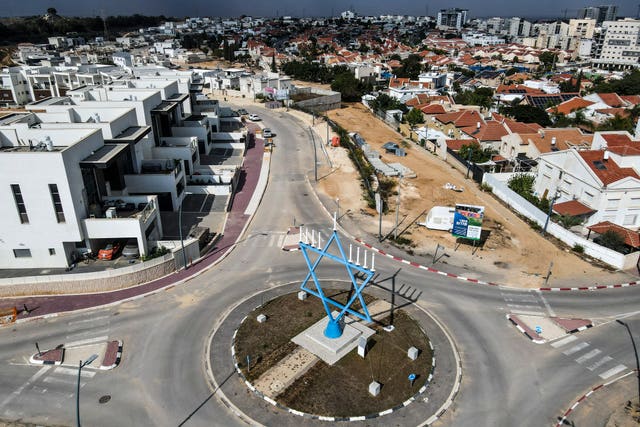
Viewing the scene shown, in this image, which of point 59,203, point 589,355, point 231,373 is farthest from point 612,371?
point 59,203

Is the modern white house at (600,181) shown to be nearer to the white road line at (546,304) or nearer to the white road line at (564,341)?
the white road line at (546,304)

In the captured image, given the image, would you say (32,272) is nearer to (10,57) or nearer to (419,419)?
(419,419)

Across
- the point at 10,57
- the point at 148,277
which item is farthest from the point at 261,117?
the point at 10,57

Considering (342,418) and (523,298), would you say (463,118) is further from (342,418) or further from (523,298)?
(342,418)

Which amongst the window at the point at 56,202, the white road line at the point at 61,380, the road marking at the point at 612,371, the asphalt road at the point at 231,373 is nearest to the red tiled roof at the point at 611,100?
the asphalt road at the point at 231,373

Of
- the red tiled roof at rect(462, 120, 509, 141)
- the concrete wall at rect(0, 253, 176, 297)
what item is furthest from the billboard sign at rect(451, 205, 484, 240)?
the red tiled roof at rect(462, 120, 509, 141)

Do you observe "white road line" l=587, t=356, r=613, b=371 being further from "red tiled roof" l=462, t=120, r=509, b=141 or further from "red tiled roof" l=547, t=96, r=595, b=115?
"red tiled roof" l=547, t=96, r=595, b=115

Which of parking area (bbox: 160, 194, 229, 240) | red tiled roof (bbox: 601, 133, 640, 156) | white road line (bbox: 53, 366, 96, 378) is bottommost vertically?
white road line (bbox: 53, 366, 96, 378)
